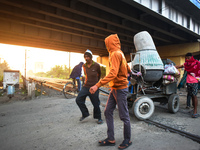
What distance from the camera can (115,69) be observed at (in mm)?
2531

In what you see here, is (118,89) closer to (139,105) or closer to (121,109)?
(121,109)

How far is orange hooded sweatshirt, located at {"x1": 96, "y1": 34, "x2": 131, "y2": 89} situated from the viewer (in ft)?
8.20

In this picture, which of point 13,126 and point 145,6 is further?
point 145,6

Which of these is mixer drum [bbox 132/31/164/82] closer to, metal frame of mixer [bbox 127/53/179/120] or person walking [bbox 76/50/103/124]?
metal frame of mixer [bbox 127/53/179/120]

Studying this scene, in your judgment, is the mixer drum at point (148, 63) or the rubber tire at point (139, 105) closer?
the rubber tire at point (139, 105)

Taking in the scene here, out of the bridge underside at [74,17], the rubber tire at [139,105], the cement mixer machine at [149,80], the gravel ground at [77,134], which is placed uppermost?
the bridge underside at [74,17]

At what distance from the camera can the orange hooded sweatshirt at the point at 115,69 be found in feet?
8.20

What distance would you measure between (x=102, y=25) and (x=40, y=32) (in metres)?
5.74

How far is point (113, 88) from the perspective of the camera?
2.80 meters

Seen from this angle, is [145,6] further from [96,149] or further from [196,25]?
[196,25]

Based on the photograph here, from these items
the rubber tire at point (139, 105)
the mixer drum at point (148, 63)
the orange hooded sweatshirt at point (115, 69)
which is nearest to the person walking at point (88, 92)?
the rubber tire at point (139, 105)

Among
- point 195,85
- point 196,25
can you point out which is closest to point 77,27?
point 195,85

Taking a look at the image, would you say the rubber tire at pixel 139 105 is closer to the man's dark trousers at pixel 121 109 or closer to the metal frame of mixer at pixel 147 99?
the metal frame of mixer at pixel 147 99

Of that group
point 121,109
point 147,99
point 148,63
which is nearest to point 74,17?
point 148,63
